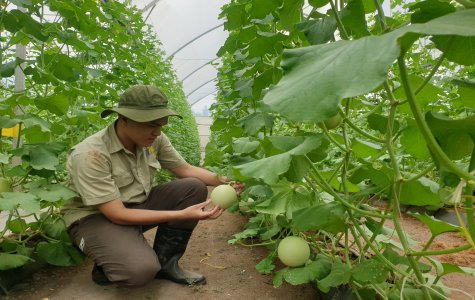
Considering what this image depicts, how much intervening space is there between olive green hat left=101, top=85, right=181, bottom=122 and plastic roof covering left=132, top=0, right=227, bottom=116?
6793 mm

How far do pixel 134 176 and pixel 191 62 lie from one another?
15130mm

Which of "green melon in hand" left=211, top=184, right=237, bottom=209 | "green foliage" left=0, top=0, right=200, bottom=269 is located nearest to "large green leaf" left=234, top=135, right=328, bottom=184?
"green melon in hand" left=211, top=184, right=237, bottom=209

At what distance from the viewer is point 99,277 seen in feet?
8.11

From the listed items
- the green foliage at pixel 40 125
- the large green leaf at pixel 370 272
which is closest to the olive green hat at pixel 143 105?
the green foliage at pixel 40 125

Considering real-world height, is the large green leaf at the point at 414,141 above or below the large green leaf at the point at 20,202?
below

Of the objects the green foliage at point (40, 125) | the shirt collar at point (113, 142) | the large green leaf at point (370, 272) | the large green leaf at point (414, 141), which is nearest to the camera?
the large green leaf at point (414, 141)

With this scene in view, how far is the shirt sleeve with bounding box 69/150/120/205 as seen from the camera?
7.27ft

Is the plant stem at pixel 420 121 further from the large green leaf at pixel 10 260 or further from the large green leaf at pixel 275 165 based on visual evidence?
the large green leaf at pixel 10 260

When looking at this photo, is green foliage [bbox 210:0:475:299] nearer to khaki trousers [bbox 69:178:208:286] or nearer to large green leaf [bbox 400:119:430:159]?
large green leaf [bbox 400:119:430:159]

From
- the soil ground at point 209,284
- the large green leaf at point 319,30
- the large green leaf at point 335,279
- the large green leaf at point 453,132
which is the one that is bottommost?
the soil ground at point 209,284

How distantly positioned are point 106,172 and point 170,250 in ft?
2.18

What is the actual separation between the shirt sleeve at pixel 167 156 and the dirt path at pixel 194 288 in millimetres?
662

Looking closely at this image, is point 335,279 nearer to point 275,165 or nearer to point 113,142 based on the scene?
point 275,165

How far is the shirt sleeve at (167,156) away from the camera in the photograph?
286cm
